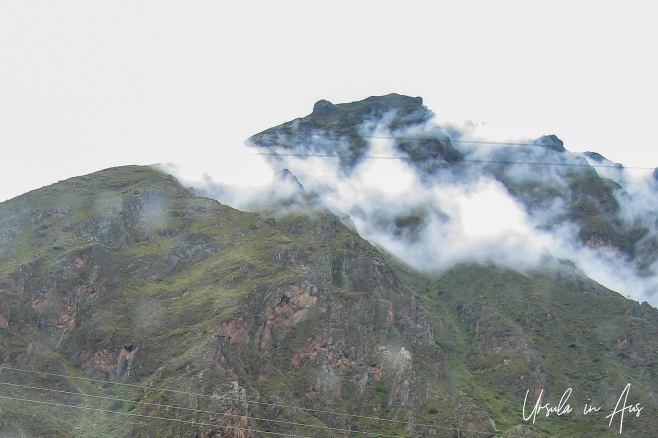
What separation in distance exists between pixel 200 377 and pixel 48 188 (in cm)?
7361

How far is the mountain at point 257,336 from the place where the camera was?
104125 millimetres

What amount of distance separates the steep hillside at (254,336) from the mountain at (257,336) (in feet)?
1.05

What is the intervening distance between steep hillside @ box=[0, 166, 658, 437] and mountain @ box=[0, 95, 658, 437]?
12.6 inches

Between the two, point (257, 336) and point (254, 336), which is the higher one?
point (254, 336)

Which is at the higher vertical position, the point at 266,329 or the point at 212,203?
the point at 212,203

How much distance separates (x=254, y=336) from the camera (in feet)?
395

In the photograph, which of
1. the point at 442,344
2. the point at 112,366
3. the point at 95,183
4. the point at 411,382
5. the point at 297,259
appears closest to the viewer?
the point at 112,366

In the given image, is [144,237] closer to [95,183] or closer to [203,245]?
[203,245]

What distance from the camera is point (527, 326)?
523 feet

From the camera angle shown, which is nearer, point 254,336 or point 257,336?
point 254,336

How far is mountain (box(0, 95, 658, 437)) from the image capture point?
10412 centimetres

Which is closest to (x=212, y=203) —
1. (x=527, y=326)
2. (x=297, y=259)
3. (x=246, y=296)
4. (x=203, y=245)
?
(x=203, y=245)

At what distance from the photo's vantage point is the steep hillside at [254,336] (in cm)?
10406

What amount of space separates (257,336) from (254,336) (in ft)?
2.08
